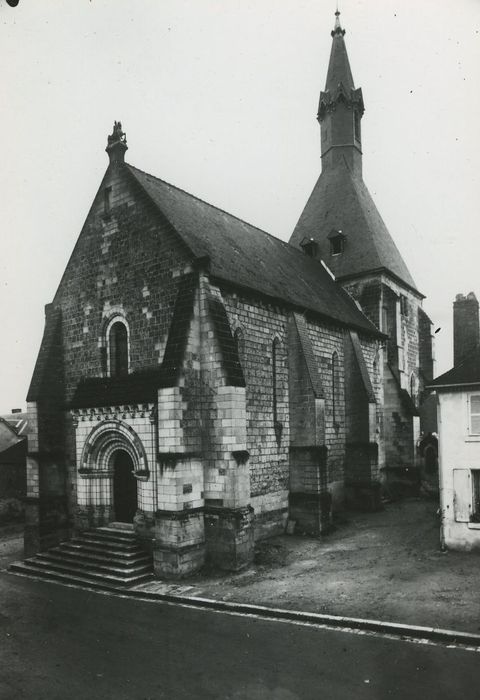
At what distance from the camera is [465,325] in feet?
64.5

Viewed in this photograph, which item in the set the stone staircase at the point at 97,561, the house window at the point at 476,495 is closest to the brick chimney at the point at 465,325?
the house window at the point at 476,495

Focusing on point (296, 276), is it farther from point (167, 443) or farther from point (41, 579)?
point (41, 579)

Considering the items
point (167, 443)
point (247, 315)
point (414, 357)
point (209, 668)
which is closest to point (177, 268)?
point (247, 315)

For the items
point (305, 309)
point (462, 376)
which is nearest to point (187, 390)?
point (305, 309)

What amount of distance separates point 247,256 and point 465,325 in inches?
326

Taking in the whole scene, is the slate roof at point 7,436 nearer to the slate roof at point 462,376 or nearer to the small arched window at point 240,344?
the small arched window at point 240,344

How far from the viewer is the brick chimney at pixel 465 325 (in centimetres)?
1947

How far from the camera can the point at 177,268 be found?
15734mm

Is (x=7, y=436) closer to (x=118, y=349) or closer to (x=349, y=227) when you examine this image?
(x=118, y=349)

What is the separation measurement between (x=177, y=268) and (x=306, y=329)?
6301mm

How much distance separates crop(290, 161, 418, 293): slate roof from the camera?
28677 millimetres

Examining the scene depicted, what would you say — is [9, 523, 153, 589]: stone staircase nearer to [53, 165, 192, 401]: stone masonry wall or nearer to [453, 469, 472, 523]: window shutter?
[53, 165, 192, 401]: stone masonry wall

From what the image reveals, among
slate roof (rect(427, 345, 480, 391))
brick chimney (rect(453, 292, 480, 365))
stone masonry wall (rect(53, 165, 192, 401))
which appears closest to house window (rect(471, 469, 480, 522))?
slate roof (rect(427, 345, 480, 391))

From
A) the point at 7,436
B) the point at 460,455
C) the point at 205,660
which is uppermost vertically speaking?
the point at 460,455
